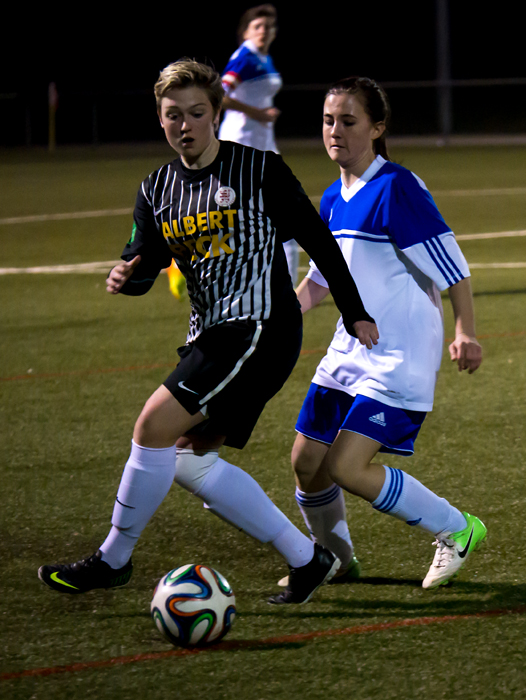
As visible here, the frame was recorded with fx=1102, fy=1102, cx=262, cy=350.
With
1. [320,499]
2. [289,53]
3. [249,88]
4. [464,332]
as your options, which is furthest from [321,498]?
[289,53]

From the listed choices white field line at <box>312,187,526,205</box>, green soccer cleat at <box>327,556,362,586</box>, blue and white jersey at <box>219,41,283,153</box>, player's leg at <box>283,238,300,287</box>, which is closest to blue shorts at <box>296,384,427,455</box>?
green soccer cleat at <box>327,556,362,586</box>

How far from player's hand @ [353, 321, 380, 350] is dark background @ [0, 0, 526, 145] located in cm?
3206

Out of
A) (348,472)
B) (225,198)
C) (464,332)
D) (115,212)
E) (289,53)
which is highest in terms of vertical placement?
(225,198)

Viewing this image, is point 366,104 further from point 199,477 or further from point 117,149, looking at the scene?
point 117,149

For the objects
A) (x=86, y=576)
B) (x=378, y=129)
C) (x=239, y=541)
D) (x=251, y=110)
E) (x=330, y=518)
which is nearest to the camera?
(x=86, y=576)

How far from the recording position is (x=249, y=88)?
880 cm

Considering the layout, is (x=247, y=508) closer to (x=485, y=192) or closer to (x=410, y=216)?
(x=410, y=216)

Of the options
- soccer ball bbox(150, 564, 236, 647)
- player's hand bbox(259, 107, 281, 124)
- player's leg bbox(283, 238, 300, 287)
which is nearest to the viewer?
soccer ball bbox(150, 564, 236, 647)

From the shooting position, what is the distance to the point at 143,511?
3.38 metres

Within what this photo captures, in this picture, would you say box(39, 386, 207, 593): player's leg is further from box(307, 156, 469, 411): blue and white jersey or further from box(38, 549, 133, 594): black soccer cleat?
box(307, 156, 469, 411): blue and white jersey

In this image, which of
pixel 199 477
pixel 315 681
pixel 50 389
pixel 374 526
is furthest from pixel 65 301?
pixel 315 681

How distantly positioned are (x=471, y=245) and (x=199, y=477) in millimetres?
8713

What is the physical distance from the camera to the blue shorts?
3406 millimetres

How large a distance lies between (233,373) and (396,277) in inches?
24.6
